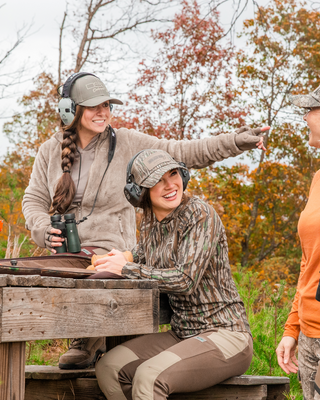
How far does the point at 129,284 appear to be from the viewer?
2547 mm

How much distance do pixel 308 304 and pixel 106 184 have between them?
1.96 m

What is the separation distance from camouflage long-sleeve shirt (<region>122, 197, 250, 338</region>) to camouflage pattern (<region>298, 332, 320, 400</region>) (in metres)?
0.59

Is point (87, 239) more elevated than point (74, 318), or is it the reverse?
point (87, 239)

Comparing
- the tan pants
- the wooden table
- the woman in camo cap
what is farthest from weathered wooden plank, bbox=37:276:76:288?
the tan pants

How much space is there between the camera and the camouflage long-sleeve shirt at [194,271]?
9.03ft

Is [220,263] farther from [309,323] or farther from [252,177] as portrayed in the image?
[252,177]

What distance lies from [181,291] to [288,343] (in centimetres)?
57

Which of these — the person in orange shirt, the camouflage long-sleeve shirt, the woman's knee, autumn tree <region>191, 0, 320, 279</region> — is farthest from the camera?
autumn tree <region>191, 0, 320, 279</region>

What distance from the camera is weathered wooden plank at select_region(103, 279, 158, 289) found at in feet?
8.13

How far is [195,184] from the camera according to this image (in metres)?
9.62

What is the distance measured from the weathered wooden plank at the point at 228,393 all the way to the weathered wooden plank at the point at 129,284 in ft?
2.30

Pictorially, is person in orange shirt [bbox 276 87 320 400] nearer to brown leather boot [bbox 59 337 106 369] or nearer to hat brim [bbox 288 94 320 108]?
hat brim [bbox 288 94 320 108]

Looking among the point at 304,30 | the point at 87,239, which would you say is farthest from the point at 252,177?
the point at 87,239

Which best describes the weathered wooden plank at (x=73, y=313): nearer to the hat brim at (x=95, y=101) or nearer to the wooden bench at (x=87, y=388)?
the wooden bench at (x=87, y=388)
